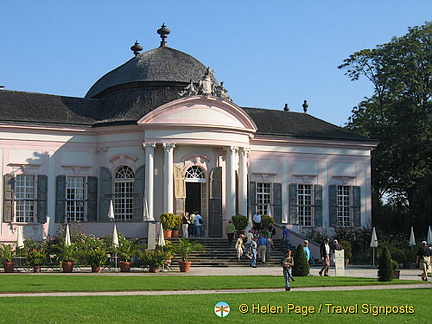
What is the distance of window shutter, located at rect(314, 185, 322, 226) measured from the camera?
1660 inches

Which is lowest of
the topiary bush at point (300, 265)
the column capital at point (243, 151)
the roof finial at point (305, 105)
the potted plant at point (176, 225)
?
the topiary bush at point (300, 265)

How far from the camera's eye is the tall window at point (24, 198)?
37531 mm

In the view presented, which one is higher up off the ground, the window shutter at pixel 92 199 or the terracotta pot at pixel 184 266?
the window shutter at pixel 92 199

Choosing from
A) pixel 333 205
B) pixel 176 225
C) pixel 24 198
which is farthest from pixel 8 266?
pixel 333 205

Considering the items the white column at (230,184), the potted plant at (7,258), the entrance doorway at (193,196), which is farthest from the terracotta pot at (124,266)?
the entrance doorway at (193,196)

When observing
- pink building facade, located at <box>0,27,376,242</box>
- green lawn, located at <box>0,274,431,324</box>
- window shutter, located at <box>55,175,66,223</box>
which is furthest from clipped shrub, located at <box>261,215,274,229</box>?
green lawn, located at <box>0,274,431,324</box>

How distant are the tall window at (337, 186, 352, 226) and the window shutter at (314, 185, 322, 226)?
1.20 metres

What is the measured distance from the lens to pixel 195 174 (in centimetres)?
3856

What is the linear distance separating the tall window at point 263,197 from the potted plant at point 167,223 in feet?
21.9

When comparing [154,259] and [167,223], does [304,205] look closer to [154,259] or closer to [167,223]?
[167,223]

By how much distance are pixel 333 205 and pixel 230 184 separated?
741 cm

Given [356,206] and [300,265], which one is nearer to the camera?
[300,265]

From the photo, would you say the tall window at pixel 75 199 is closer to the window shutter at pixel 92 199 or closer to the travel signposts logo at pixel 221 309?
the window shutter at pixel 92 199

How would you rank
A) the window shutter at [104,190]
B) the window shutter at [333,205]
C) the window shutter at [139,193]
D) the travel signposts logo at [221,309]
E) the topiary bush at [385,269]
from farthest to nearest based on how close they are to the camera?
the window shutter at [333,205]
the window shutter at [104,190]
the window shutter at [139,193]
the topiary bush at [385,269]
the travel signposts logo at [221,309]
